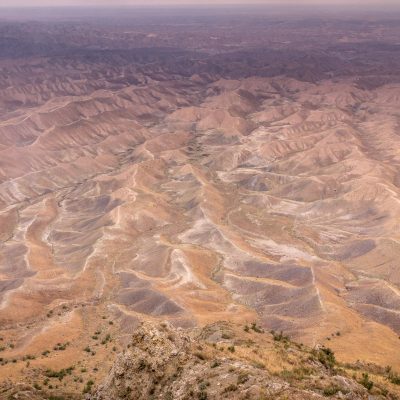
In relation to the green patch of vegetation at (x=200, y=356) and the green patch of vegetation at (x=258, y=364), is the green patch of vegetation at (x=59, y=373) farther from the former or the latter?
the green patch of vegetation at (x=258, y=364)

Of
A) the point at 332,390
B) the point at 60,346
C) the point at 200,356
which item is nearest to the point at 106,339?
the point at 60,346

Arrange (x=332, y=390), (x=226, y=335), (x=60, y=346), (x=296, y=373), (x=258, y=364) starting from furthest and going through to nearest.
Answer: (x=60, y=346)
(x=226, y=335)
(x=258, y=364)
(x=296, y=373)
(x=332, y=390)

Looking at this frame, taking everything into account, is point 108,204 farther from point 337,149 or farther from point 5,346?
point 337,149

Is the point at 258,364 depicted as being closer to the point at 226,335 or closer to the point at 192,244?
the point at 226,335

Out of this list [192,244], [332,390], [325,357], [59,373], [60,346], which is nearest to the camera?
[332,390]

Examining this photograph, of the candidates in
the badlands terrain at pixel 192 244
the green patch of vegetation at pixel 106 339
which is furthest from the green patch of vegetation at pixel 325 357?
the green patch of vegetation at pixel 106 339

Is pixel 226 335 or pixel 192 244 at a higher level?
pixel 226 335

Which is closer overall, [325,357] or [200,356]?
[200,356]

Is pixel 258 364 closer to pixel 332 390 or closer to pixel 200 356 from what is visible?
pixel 200 356

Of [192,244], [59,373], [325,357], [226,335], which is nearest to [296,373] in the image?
[325,357]

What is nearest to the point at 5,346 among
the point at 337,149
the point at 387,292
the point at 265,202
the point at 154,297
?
the point at 154,297

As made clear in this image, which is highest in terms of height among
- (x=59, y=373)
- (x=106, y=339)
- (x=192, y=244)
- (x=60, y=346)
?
(x=59, y=373)
